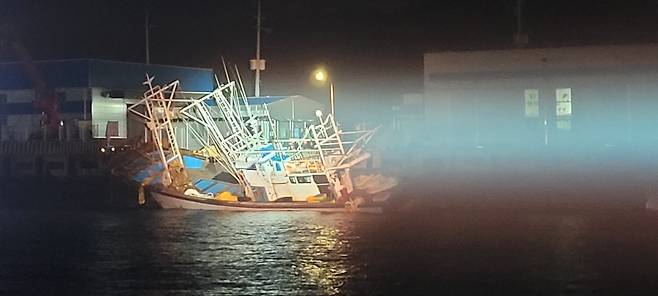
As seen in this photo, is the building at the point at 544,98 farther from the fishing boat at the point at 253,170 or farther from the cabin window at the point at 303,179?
the cabin window at the point at 303,179

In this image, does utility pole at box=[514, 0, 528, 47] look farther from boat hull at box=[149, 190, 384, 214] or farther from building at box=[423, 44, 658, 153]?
Answer: boat hull at box=[149, 190, 384, 214]

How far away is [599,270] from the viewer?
21.3 meters

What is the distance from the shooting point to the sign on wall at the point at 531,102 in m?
43.0

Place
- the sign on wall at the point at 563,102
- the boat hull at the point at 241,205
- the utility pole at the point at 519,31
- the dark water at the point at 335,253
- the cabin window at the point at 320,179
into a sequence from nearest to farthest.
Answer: the dark water at the point at 335,253
the boat hull at the point at 241,205
the cabin window at the point at 320,179
the sign on wall at the point at 563,102
the utility pole at the point at 519,31

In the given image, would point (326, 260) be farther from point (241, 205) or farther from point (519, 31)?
point (519, 31)

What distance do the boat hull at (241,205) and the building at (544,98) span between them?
11.1 meters

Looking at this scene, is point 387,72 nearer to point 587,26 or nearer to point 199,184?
point 587,26

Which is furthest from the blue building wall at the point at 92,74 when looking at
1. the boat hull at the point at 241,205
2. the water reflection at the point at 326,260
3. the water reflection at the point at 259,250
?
the water reflection at the point at 326,260

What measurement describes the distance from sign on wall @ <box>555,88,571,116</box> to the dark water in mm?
11365

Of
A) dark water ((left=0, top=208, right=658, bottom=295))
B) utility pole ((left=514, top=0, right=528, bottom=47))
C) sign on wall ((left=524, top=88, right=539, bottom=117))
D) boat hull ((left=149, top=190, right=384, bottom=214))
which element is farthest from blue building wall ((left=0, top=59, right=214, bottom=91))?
dark water ((left=0, top=208, right=658, bottom=295))

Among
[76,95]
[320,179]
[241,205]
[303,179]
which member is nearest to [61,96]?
[76,95]

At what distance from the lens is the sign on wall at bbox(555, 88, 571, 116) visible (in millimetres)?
42625

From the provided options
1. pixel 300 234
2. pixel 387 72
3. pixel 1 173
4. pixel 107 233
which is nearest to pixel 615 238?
pixel 300 234

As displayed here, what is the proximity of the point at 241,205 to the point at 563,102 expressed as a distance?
1465 centimetres
